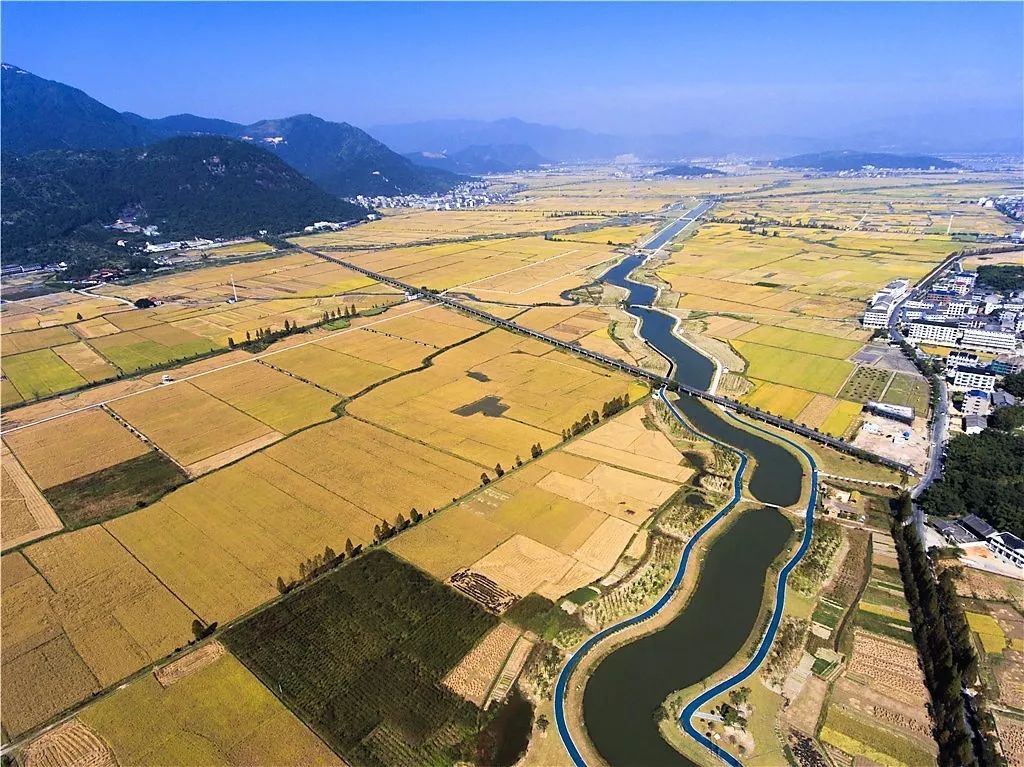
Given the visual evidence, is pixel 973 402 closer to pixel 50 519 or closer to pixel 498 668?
pixel 498 668

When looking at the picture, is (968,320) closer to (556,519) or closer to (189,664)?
(556,519)

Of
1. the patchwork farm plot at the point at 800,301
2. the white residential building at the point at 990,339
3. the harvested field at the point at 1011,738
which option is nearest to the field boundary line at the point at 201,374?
the patchwork farm plot at the point at 800,301

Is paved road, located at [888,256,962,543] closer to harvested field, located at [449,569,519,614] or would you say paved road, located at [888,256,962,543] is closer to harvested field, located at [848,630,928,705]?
harvested field, located at [848,630,928,705]

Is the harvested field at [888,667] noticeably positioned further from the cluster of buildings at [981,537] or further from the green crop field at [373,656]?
the green crop field at [373,656]

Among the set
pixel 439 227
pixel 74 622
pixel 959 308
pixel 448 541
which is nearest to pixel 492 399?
pixel 448 541

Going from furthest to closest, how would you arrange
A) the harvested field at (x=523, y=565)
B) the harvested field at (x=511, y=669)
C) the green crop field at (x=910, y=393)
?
1. the green crop field at (x=910, y=393)
2. the harvested field at (x=523, y=565)
3. the harvested field at (x=511, y=669)

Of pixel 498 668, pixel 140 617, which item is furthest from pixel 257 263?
pixel 498 668

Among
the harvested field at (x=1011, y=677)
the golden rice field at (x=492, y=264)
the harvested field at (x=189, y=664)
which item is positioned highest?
the golden rice field at (x=492, y=264)
